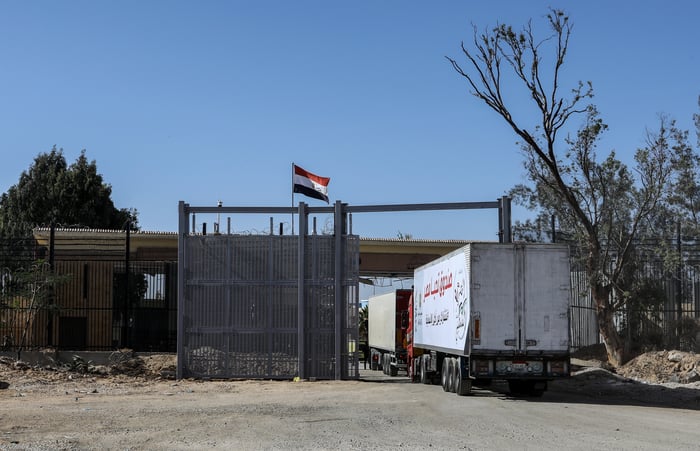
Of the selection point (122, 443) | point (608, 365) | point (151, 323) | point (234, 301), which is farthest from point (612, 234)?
point (122, 443)

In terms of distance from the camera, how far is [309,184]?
3309 centimetres

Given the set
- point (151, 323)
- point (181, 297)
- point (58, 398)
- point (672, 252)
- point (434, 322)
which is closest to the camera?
point (58, 398)

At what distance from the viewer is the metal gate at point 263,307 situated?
27.7m

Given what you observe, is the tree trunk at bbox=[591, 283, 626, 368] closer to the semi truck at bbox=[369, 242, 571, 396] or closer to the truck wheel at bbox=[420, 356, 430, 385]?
the truck wheel at bbox=[420, 356, 430, 385]

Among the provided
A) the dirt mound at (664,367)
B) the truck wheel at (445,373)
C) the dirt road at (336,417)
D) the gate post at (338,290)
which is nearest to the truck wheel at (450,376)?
the truck wheel at (445,373)

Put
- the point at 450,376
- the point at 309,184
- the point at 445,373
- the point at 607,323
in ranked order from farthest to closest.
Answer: the point at 309,184, the point at 607,323, the point at 445,373, the point at 450,376

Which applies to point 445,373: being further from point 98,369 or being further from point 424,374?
point 98,369

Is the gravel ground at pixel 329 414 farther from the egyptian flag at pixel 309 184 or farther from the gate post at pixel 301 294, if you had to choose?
the egyptian flag at pixel 309 184

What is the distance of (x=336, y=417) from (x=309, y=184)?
17299 millimetres

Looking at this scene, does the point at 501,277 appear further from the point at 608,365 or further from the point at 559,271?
the point at 608,365

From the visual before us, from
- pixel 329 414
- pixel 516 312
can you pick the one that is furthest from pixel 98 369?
pixel 516 312

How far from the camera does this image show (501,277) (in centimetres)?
2112

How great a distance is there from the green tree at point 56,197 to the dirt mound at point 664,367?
40220mm

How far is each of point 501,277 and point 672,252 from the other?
11964 mm
